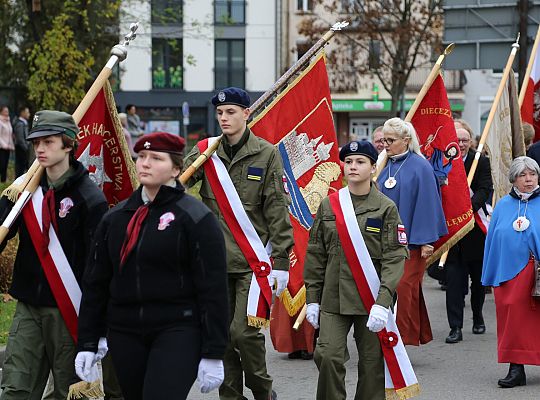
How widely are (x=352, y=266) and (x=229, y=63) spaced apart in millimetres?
48915

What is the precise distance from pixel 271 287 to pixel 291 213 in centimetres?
220

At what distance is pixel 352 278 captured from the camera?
7.12 metres

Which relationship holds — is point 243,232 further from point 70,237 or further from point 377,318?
point 70,237

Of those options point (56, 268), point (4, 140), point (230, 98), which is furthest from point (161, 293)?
point (4, 140)

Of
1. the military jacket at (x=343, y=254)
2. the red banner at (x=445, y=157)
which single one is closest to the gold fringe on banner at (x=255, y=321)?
the military jacket at (x=343, y=254)

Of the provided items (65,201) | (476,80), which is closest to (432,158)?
(65,201)

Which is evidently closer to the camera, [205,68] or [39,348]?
[39,348]

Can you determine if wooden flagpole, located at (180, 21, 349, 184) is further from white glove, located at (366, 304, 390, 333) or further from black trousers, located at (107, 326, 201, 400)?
black trousers, located at (107, 326, 201, 400)

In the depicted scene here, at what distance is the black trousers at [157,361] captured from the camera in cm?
508

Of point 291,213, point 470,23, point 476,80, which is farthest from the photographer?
point 476,80

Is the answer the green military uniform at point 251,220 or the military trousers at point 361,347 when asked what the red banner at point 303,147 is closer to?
the green military uniform at point 251,220

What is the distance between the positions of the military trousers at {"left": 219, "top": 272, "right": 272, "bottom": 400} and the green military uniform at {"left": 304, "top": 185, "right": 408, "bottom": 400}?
1.46ft

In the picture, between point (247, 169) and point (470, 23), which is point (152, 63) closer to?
point (470, 23)

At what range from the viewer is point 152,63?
5531cm
